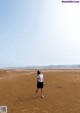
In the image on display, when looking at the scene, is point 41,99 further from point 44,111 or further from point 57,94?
point 44,111

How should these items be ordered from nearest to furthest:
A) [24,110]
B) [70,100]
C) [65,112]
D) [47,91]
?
[65,112] < [24,110] < [70,100] < [47,91]

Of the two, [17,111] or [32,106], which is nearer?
[17,111]

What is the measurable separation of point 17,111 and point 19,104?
7.03ft

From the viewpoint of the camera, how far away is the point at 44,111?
15.8 m

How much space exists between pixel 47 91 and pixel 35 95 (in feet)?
7.65

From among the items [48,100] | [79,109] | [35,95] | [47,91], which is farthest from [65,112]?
[47,91]

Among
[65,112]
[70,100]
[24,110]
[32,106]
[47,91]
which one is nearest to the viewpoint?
[65,112]

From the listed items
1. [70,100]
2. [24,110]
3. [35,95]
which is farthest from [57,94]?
[24,110]

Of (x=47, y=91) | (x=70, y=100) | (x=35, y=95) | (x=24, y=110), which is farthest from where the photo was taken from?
(x=47, y=91)

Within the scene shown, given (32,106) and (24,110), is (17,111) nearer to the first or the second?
(24,110)

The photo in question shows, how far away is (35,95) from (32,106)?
391 centimetres

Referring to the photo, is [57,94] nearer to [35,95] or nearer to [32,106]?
[35,95]

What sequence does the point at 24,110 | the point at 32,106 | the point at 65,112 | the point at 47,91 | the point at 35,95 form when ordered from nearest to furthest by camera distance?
the point at 65,112
the point at 24,110
the point at 32,106
the point at 35,95
the point at 47,91

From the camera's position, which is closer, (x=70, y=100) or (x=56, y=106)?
(x=56, y=106)
